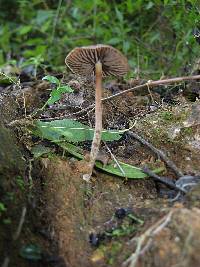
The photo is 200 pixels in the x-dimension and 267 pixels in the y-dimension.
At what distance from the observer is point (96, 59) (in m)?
2.13

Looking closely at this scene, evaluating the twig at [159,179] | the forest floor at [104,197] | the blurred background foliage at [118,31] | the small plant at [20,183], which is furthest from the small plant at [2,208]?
the blurred background foliage at [118,31]

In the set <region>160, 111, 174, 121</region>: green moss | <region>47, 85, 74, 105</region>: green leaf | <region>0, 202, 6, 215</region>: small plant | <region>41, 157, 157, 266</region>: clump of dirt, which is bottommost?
<region>41, 157, 157, 266</region>: clump of dirt

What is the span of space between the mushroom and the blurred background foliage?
85cm

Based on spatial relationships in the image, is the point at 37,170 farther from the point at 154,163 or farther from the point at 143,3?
the point at 143,3

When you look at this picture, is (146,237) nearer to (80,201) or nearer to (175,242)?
(175,242)

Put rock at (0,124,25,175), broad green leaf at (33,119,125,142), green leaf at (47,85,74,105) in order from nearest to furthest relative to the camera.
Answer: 1. rock at (0,124,25,175)
2. broad green leaf at (33,119,125,142)
3. green leaf at (47,85,74,105)

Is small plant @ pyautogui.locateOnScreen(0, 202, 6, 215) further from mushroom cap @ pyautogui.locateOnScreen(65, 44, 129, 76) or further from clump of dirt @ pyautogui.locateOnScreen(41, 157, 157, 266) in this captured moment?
mushroom cap @ pyautogui.locateOnScreen(65, 44, 129, 76)

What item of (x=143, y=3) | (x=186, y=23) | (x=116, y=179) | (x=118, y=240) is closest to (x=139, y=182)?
(x=116, y=179)

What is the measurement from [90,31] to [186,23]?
1.15 metres

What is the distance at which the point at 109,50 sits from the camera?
6.44 ft

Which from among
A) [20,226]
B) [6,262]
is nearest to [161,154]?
[20,226]

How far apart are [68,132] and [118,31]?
1.83 metres

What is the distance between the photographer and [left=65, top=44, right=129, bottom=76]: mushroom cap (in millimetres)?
1951

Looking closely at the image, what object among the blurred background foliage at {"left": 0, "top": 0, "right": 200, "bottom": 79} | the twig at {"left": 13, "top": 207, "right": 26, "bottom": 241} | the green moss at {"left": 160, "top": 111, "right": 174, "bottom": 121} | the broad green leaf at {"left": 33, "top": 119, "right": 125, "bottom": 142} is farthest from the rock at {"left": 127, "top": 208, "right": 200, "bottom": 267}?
the blurred background foliage at {"left": 0, "top": 0, "right": 200, "bottom": 79}
